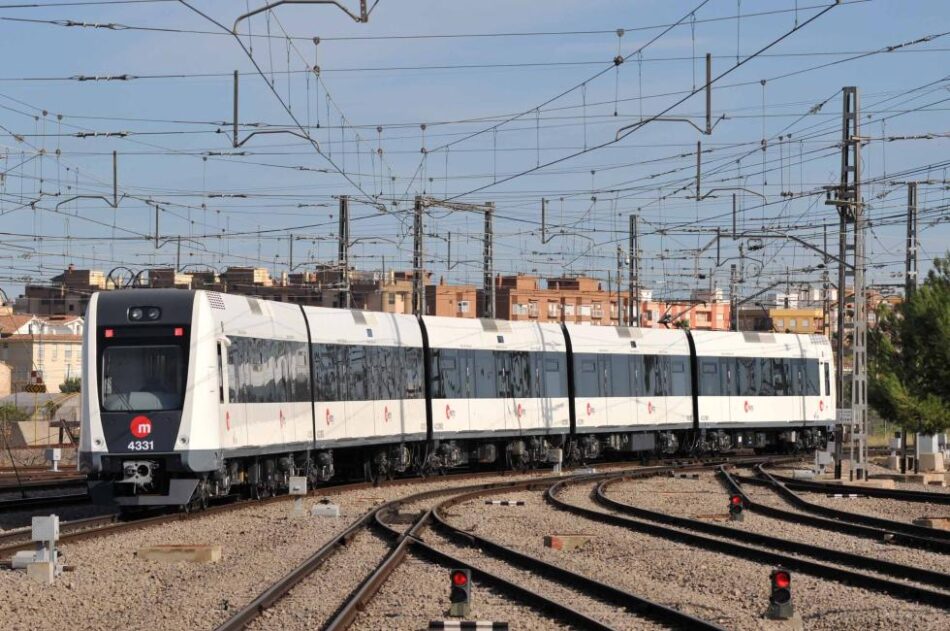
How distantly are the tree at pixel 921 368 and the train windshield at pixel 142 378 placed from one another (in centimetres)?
2857

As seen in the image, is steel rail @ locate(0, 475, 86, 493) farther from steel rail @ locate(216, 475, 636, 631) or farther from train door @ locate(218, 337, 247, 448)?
steel rail @ locate(216, 475, 636, 631)

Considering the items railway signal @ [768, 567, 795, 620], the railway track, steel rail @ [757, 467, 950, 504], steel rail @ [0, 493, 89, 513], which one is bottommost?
steel rail @ [757, 467, 950, 504]

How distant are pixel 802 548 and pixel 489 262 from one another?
2862 centimetres

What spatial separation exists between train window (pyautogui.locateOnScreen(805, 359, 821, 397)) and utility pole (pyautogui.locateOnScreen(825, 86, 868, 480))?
34.0 feet

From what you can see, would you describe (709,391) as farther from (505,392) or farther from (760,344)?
(505,392)

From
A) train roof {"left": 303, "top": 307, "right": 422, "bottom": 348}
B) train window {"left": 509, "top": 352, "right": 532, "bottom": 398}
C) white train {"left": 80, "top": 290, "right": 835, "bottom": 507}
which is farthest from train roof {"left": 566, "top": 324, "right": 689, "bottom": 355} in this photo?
train roof {"left": 303, "top": 307, "right": 422, "bottom": 348}

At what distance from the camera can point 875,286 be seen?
237 ft

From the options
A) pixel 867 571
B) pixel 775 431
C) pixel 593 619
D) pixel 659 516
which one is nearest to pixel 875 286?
pixel 775 431

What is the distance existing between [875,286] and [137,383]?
182 ft

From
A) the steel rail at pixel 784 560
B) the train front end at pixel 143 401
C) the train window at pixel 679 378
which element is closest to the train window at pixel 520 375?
the train window at pixel 679 378

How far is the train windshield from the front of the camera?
73.8ft

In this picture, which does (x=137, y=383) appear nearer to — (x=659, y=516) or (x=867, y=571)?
(x=659, y=516)

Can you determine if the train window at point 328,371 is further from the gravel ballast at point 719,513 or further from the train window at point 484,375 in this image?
the train window at point 484,375

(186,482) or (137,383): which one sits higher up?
(137,383)
